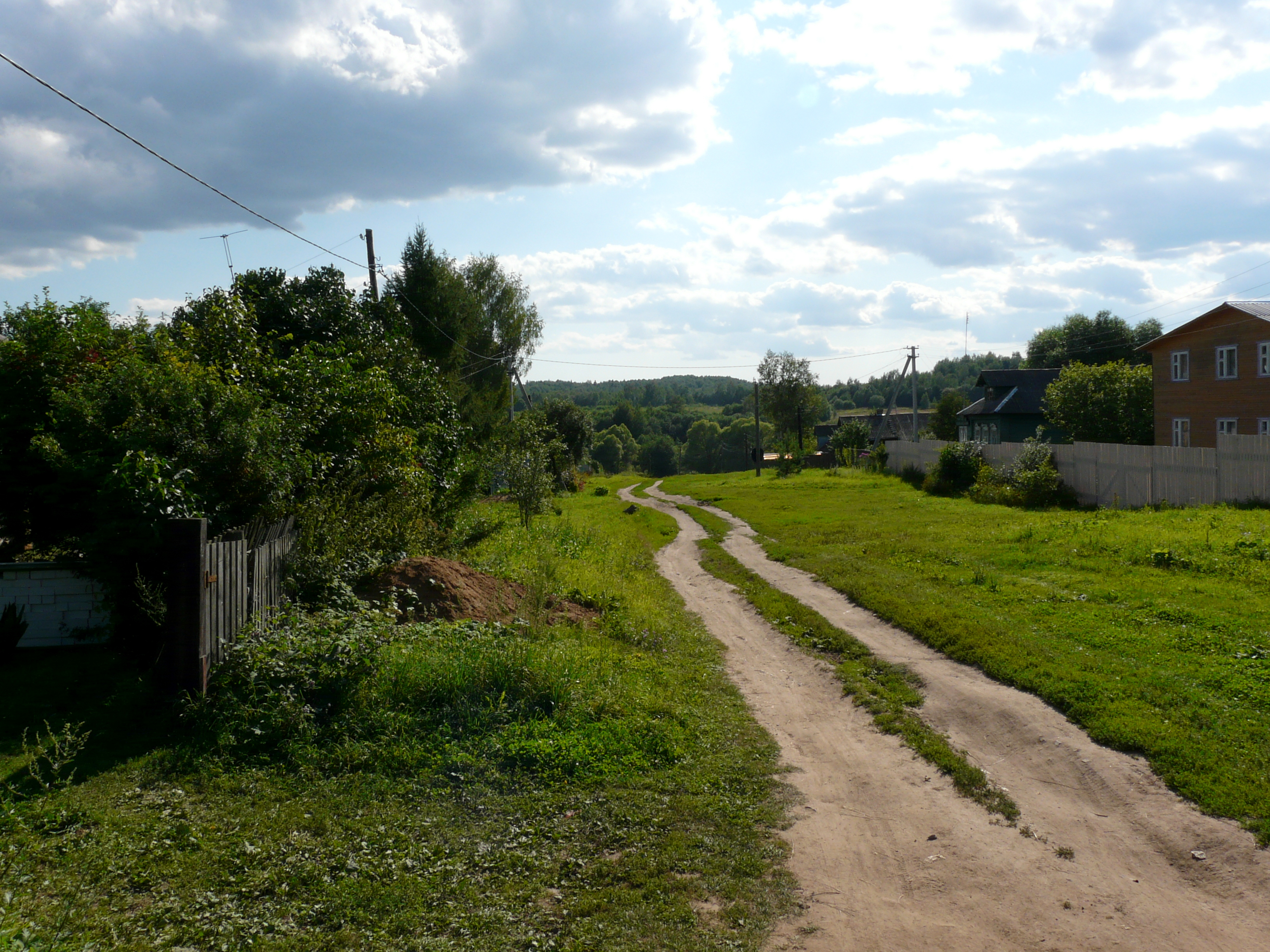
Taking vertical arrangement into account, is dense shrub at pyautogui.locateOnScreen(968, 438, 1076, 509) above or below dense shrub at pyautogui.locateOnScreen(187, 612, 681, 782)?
above

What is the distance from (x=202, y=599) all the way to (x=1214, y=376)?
36890 mm

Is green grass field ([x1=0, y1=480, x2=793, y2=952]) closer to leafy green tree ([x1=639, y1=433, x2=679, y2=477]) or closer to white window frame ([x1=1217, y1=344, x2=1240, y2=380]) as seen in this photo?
white window frame ([x1=1217, y1=344, x2=1240, y2=380])

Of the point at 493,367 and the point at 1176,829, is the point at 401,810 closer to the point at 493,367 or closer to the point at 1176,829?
the point at 1176,829

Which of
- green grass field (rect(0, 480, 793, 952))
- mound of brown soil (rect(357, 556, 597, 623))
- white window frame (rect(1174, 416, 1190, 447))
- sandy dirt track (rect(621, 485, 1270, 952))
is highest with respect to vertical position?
white window frame (rect(1174, 416, 1190, 447))

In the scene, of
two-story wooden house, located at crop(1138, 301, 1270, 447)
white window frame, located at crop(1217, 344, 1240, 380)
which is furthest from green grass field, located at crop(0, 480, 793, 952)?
white window frame, located at crop(1217, 344, 1240, 380)

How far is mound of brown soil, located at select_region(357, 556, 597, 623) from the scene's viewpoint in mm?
9844

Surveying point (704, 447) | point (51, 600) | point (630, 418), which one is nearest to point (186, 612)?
point (51, 600)

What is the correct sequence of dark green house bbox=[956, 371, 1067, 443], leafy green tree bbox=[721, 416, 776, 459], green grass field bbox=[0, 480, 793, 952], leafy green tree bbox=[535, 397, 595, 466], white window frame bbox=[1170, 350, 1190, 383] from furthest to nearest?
leafy green tree bbox=[721, 416, 776, 459] < leafy green tree bbox=[535, 397, 595, 466] < dark green house bbox=[956, 371, 1067, 443] < white window frame bbox=[1170, 350, 1190, 383] < green grass field bbox=[0, 480, 793, 952]

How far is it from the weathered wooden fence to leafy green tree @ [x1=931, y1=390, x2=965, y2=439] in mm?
58207

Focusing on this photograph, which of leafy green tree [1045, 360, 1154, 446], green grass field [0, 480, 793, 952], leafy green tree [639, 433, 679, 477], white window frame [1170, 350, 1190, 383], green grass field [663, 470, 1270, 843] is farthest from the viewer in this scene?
leafy green tree [639, 433, 679, 477]

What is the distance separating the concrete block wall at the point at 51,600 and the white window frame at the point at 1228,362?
36.9 m

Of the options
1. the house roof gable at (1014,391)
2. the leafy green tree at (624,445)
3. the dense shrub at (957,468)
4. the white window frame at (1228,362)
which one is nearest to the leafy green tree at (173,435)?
the dense shrub at (957,468)

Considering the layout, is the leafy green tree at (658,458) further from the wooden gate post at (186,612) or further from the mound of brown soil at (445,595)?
the wooden gate post at (186,612)

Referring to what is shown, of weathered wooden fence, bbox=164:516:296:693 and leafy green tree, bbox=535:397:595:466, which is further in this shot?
leafy green tree, bbox=535:397:595:466
